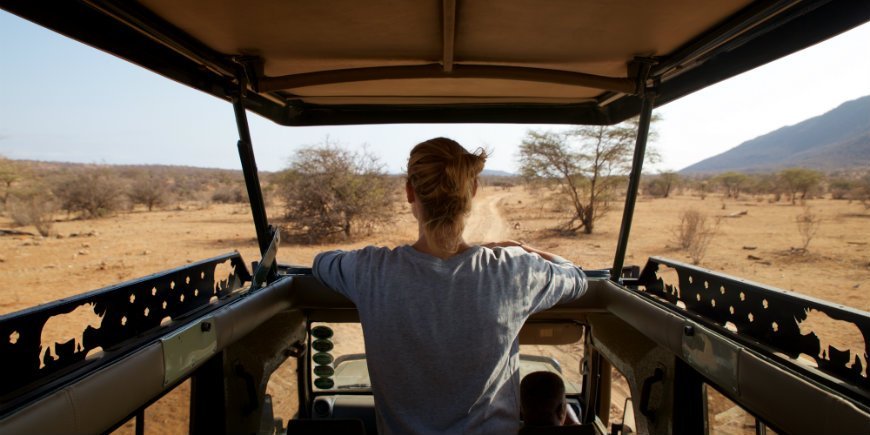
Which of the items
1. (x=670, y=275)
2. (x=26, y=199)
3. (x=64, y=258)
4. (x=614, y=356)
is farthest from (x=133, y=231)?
(x=614, y=356)

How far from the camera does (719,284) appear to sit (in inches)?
63.1

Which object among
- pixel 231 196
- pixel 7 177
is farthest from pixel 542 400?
pixel 231 196

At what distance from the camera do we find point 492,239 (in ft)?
49.2

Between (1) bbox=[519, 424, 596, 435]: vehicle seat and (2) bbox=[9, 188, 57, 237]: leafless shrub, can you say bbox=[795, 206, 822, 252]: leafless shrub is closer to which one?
(1) bbox=[519, 424, 596, 435]: vehicle seat

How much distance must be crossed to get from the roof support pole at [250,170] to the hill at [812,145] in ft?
313

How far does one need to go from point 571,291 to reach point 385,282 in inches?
22.4

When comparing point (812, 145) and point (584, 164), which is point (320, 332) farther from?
point (812, 145)

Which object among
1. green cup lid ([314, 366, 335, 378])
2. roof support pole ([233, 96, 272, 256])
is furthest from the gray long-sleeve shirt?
green cup lid ([314, 366, 335, 378])

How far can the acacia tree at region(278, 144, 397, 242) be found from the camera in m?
16.3

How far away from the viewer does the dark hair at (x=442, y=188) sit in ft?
3.83

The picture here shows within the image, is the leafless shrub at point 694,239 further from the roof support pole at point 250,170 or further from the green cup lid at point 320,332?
the roof support pole at point 250,170

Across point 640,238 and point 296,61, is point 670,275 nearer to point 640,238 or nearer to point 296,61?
point 640,238

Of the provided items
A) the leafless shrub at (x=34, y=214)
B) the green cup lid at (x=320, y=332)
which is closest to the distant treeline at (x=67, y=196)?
the leafless shrub at (x=34, y=214)

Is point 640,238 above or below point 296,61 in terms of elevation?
below
